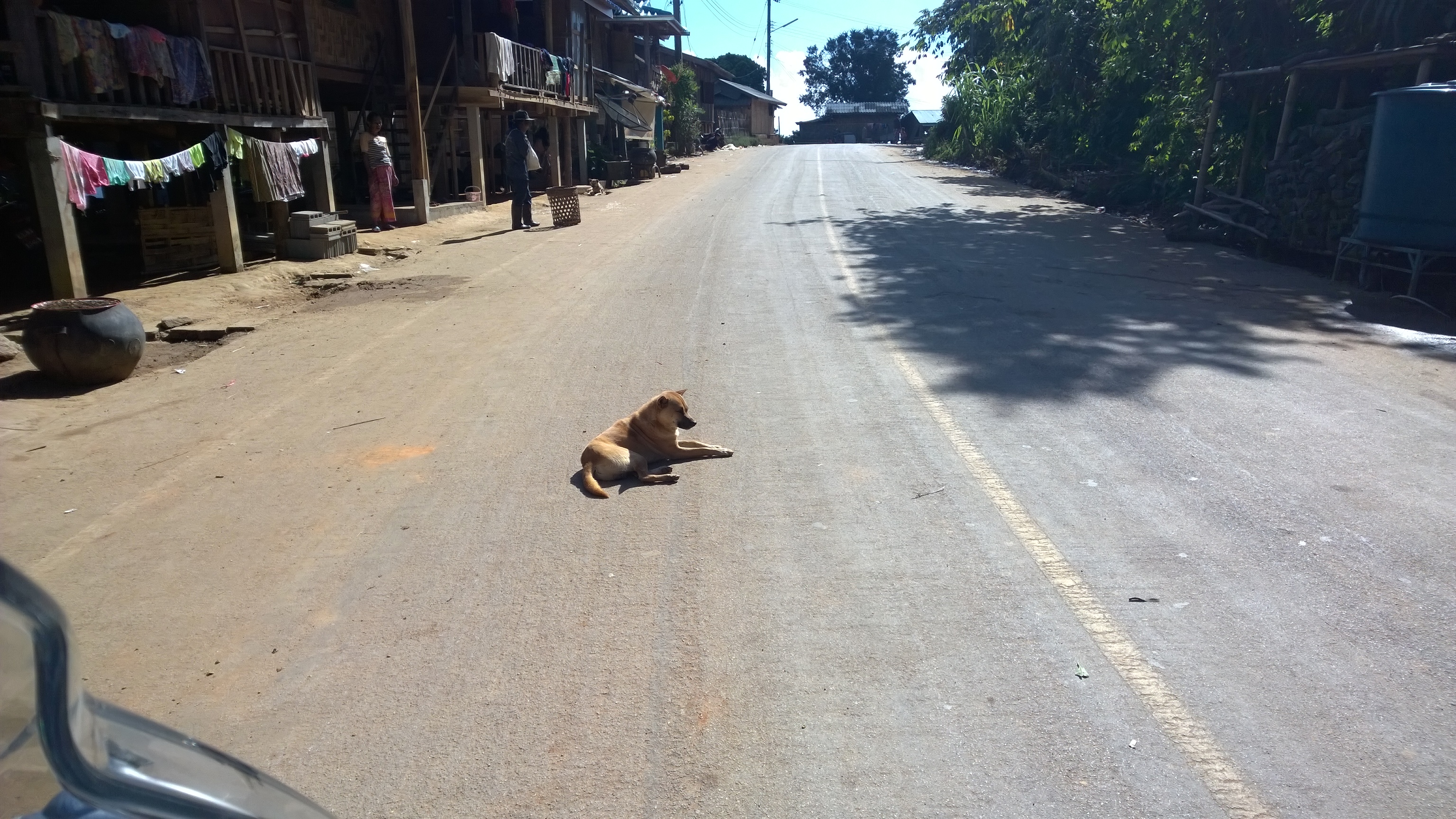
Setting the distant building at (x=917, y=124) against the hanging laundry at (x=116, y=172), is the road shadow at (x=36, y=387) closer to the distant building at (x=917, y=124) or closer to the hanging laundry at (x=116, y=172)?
the hanging laundry at (x=116, y=172)

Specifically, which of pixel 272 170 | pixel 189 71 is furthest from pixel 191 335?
pixel 272 170

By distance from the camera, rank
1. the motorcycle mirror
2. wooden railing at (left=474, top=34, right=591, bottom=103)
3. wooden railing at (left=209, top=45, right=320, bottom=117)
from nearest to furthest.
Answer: the motorcycle mirror < wooden railing at (left=209, top=45, right=320, bottom=117) < wooden railing at (left=474, top=34, right=591, bottom=103)

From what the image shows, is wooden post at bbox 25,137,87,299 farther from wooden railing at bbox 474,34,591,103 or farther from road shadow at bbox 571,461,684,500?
wooden railing at bbox 474,34,591,103

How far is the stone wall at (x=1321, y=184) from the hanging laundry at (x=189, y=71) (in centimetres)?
1406

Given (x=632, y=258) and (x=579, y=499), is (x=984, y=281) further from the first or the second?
(x=579, y=499)

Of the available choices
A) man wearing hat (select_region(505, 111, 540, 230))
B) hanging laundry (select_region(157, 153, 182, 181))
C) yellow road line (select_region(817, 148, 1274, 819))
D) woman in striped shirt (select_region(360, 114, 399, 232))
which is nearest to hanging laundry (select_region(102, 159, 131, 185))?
hanging laundry (select_region(157, 153, 182, 181))

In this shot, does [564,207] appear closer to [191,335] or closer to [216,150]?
[216,150]

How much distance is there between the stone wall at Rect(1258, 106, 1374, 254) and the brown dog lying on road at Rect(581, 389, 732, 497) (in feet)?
32.3

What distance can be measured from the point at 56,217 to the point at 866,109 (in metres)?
87.6

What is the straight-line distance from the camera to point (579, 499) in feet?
17.2

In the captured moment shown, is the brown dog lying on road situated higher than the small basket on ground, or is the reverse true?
the small basket on ground

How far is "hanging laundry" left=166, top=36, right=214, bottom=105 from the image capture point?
11.8 metres

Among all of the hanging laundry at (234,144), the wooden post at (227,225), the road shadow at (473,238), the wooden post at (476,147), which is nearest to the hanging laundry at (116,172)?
the wooden post at (227,225)

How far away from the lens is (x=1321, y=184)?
12398mm
